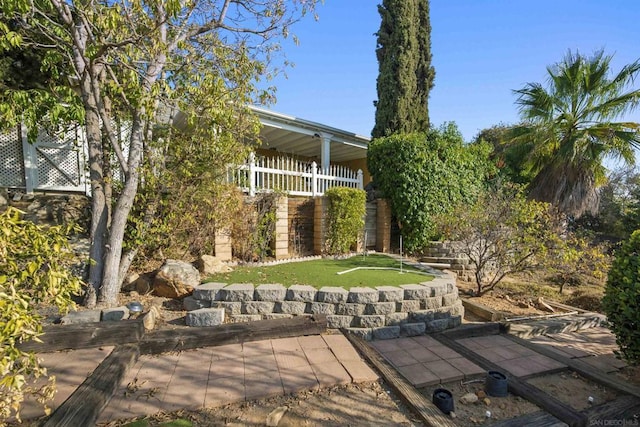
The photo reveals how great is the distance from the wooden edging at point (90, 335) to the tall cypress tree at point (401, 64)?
27.2 ft

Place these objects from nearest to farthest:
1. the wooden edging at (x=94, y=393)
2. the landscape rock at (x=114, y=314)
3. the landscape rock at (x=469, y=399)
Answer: the wooden edging at (x=94, y=393) → the landscape rock at (x=469, y=399) → the landscape rock at (x=114, y=314)

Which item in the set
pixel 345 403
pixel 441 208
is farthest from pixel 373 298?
pixel 441 208

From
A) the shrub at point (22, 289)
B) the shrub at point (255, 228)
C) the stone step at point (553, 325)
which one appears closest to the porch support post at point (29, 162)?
the shrub at point (255, 228)

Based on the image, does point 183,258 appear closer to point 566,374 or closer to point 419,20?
point 566,374

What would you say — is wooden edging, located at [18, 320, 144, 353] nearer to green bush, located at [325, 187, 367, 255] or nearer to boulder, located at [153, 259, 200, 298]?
boulder, located at [153, 259, 200, 298]

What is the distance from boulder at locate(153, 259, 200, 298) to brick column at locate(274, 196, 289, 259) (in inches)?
87.9

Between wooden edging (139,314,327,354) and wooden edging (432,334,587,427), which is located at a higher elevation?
wooden edging (139,314,327,354)

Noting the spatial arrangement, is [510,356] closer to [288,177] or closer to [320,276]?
[320,276]

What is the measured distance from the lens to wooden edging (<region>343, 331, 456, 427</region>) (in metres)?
2.19

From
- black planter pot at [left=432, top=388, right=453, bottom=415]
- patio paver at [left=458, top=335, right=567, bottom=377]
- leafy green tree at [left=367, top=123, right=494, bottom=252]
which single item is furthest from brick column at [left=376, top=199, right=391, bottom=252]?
black planter pot at [left=432, top=388, right=453, bottom=415]

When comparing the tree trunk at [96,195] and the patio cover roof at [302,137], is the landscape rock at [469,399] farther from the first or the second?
the patio cover roof at [302,137]

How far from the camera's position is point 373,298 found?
3.91 m

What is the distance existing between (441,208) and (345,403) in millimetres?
6211

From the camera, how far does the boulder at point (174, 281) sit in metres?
4.24
